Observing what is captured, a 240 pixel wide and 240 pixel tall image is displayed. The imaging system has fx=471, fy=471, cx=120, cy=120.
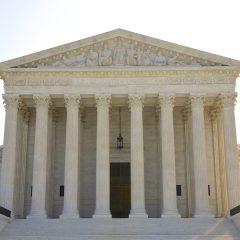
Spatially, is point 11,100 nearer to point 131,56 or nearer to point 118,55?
point 118,55

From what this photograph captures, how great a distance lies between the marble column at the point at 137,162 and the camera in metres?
35.4

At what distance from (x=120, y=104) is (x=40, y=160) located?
28.2 feet

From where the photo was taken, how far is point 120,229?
105 feet

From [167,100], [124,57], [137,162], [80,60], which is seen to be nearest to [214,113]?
[167,100]

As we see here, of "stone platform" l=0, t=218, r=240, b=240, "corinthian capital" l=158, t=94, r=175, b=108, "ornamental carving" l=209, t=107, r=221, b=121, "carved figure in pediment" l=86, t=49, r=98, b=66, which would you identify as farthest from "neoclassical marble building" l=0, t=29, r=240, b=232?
"stone platform" l=0, t=218, r=240, b=240

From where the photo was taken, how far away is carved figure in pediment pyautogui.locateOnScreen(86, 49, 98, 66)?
37656mm

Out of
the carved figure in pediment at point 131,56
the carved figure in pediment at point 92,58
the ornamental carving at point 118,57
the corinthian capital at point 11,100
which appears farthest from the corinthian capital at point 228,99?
the corinthian capital at point 11,100

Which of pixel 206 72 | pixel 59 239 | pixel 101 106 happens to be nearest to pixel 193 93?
pixel 206 72

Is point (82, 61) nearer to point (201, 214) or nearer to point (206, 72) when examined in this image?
point (206, 72)

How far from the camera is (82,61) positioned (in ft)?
124

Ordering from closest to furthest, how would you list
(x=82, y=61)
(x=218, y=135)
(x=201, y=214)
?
1. (x=201, y=214)
2. (x=82, y=61)
3. (x=218, y=135)

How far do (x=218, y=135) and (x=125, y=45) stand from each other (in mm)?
11036

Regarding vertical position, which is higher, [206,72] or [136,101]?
[206,72]

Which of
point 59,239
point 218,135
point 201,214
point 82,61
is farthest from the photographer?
point 218,135
